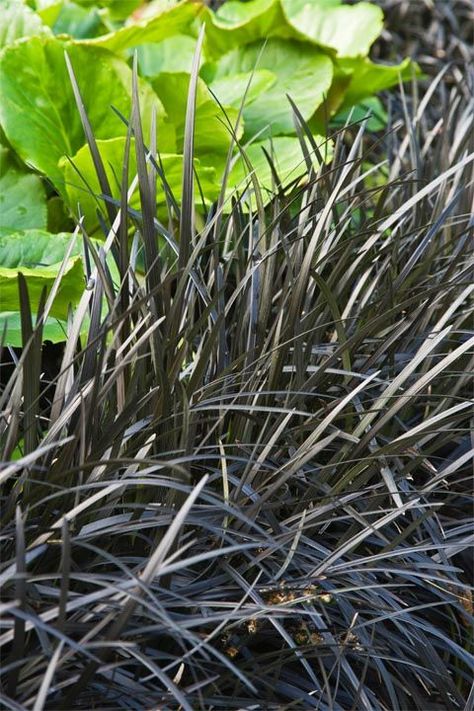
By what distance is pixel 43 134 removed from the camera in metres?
1.98

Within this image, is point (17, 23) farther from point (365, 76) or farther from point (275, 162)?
point (365, 76)

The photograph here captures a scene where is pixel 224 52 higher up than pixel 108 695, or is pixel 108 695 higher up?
pixel 224 52

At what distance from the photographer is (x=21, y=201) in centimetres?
193

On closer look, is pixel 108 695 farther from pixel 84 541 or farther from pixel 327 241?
pixel 327 241

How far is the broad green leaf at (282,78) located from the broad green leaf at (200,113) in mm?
141

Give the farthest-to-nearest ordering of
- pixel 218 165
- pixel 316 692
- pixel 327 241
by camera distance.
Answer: pixel 218 165 < pixel 327 241 < pixel 316 692

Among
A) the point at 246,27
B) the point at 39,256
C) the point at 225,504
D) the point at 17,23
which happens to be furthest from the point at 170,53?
the point at 225,504

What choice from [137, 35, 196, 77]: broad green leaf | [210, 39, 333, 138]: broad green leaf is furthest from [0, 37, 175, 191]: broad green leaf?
[137, 35, 196, 77]: broad green leaf

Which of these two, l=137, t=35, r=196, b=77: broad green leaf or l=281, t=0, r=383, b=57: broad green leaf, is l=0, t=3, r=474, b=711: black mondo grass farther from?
l=281, t=0, r=383, b=57: broad green leaf

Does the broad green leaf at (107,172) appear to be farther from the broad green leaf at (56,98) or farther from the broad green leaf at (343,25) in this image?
the broad green leaf at (343,25)

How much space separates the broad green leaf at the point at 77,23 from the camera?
2.48 meters

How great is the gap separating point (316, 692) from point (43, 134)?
1.33m

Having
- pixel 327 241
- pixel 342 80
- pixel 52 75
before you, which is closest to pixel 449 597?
pixel 327 241

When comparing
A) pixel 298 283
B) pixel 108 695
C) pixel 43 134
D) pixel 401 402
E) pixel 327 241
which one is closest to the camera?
pixel 108 695
